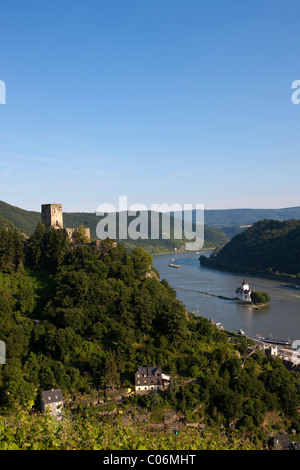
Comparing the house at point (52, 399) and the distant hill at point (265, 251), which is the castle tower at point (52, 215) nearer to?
the house at point (52, 399)

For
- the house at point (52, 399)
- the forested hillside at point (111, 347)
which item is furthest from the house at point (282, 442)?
the house at point (52, 399)

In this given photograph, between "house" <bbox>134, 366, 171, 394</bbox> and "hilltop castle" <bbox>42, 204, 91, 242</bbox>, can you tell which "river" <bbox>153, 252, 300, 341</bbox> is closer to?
"house" <bbox>134, 366, 171, 394</bbox>

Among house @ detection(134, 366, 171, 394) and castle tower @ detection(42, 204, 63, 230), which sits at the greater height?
castle tower @ detection(42, 204, 63, 230)

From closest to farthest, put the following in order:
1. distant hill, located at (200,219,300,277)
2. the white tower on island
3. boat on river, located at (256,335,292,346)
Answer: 1. boat on river, located at (256,335,292,346)
2. the white tower on island
3. distant hill, located at (200,219,300,277)

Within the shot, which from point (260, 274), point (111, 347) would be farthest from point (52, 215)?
point (260, 274)

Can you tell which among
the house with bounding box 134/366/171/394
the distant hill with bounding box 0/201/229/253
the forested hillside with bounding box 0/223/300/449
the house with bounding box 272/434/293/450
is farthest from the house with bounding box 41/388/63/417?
the distant hill with bounding box 0/201/229/253

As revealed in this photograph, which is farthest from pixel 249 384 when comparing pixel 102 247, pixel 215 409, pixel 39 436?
pixel 39 436
